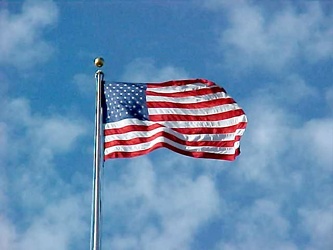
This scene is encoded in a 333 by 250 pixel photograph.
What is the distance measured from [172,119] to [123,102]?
1461mm

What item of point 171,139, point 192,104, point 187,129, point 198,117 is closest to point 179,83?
point 192,104

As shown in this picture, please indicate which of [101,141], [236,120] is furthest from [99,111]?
[236,120]

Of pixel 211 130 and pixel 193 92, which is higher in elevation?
pixel 193 92

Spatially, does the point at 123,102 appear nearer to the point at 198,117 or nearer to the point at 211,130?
the point at 198,117

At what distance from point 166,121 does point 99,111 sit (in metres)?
2.33

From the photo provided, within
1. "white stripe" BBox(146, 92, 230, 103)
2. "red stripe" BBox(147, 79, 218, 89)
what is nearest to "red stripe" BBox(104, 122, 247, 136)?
"white stripe" BBox(146, 92, 230, 103)

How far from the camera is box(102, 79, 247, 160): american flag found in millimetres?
25031

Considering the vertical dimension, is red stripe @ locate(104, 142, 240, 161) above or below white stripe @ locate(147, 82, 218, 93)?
below

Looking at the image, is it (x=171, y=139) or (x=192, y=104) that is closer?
(x=171, y=139)

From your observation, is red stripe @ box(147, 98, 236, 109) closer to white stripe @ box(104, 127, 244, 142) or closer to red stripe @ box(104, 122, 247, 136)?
red stripe @ box(104, 122, 247, 136)

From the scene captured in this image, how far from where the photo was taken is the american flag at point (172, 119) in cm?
2503

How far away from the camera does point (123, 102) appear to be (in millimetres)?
25906

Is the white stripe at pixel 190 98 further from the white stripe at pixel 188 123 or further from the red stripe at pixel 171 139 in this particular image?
the red stripe at pixel 171 139

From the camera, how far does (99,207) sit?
2267 centimetres
